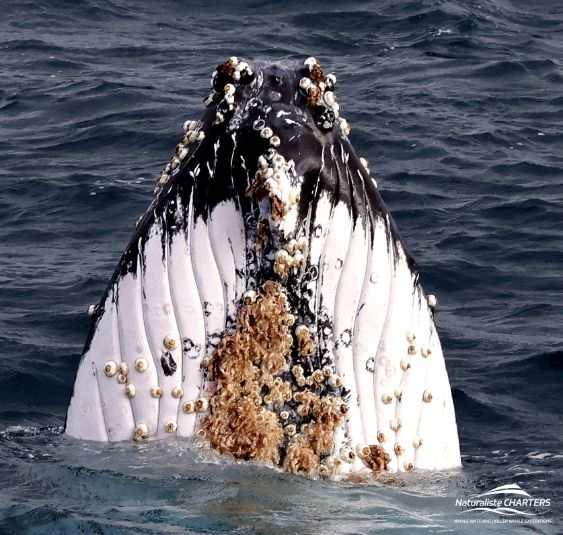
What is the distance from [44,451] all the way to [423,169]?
1036cm

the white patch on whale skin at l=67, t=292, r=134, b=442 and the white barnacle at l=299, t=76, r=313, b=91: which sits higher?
the white barnacle at l=299, t=76, r=313, b=91

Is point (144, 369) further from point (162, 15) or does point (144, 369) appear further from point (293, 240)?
point (162, 15)

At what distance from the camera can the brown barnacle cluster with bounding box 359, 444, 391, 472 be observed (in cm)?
741

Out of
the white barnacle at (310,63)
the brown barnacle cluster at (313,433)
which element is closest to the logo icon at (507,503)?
the brown barnacle cluster at (313,433)

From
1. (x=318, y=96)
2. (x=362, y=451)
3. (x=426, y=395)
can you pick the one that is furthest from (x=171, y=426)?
(x=318, y=96)

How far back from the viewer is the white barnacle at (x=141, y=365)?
288 inches

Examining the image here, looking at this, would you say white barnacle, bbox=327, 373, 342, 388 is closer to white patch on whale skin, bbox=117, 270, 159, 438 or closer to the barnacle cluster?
white patch on whale skin, bbox=117, 270, 159, 438

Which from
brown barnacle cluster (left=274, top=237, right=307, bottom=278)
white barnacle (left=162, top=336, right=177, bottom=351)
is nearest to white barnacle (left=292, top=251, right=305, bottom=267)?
brown barnacle cluster (left=274, top=237, right=307, bottom=278)

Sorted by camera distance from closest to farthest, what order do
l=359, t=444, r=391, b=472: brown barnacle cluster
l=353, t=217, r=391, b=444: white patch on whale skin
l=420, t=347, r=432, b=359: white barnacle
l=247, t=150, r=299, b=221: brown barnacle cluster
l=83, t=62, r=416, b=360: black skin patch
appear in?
l=247, t=150, r=299, b=221: brown barnacle cluster, l=83, t=62, r=416, b=360: black skin patch, l=353, t=217, r=391, b=444: white patch on whale skin, l=359, t=444, r=391, b=472: brown barnacle cluster, l=420, t=347, r=432, b=359: white barnacle

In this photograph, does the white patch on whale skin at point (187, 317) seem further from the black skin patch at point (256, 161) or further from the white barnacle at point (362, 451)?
the white barnacle at point (362, 451)

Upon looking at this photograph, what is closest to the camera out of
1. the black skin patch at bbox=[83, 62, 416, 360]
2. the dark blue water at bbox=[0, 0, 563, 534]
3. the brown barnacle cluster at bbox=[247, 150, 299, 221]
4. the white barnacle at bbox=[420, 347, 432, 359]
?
the brown barnacle cluster at bbox=[247, 150, 299, 221]

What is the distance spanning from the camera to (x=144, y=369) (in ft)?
24.1

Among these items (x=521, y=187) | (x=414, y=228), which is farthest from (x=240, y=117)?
(x=521, y=187)

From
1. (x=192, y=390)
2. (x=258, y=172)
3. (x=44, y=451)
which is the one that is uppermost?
(x=258, y=172)
